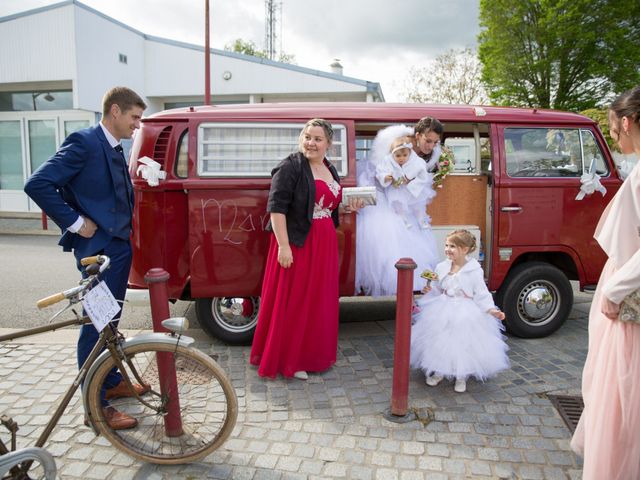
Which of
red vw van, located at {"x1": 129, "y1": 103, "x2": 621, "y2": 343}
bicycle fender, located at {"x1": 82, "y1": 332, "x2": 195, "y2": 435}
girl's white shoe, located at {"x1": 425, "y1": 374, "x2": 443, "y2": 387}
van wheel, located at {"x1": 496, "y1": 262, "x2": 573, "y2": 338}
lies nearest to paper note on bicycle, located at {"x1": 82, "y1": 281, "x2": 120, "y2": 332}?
bicycle fender, located at {"x1": 82, "y1": 332, "x2": 195, "y2": 435}

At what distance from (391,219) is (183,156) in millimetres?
1982

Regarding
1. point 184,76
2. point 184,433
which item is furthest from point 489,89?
point 184,433

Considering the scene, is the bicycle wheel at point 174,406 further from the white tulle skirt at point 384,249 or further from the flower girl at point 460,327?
the white tulle skirt at point 384,249

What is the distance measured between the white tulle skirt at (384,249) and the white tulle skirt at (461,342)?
654 millimetres

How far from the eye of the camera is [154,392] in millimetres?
2846

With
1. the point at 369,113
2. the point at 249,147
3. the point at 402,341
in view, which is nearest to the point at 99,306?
the point at 402,341

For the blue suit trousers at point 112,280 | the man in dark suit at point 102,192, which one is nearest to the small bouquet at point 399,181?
the man in dark suit at point 102,192

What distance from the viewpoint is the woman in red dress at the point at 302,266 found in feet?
12.1

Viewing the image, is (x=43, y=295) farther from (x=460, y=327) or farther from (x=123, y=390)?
(x=460, y=327)

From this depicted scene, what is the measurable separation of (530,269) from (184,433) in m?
3.54

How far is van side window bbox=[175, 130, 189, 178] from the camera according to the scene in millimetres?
4309

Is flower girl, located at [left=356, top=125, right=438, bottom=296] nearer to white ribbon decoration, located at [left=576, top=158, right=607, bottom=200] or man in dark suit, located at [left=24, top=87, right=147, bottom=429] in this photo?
white ribbon decoration, located at [left=576, top=158, right=607, bottom=200]

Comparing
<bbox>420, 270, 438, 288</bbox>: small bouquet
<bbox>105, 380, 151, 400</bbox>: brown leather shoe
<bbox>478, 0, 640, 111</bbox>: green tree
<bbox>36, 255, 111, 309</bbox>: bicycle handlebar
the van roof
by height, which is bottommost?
<bbox>105, 380, 151, 400</bbox>: brown leather shoe

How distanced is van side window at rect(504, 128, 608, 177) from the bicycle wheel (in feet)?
11.6
